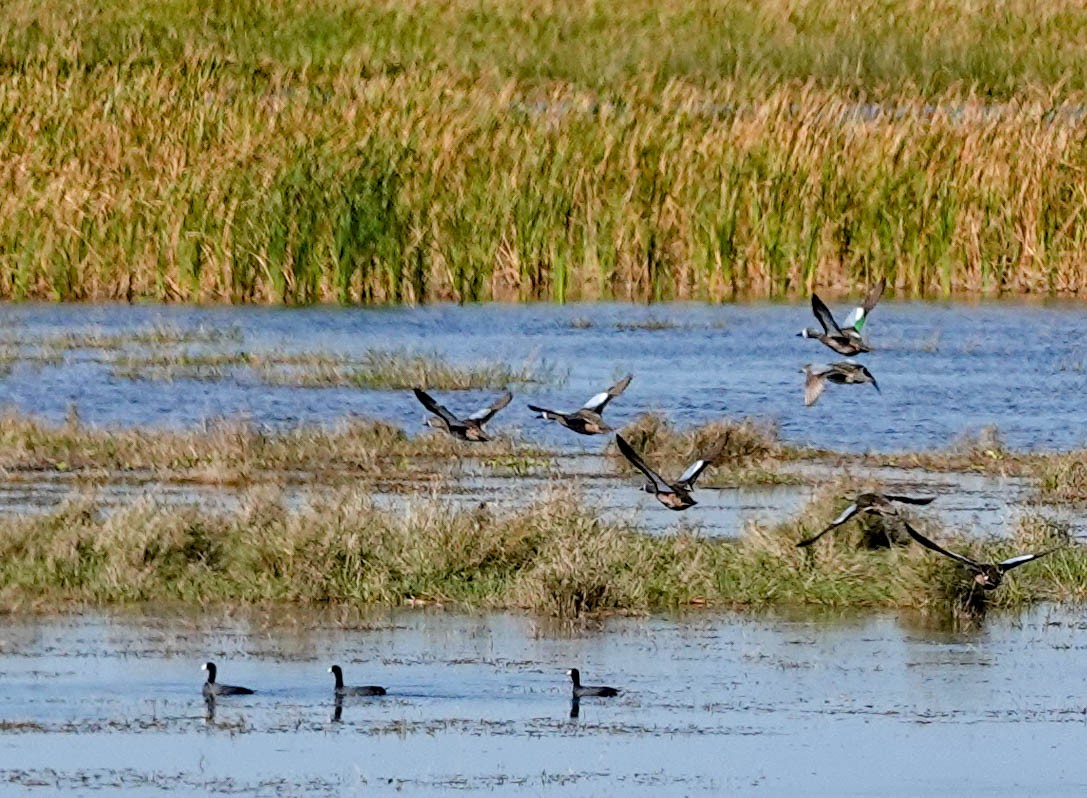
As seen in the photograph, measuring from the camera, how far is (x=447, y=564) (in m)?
14.3

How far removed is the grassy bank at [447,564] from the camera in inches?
553

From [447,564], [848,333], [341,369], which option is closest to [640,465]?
[447,564]

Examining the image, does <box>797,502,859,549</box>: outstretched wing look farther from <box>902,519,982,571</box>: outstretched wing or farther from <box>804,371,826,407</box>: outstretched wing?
<box>804,371,826,407</box>: outstretched wing

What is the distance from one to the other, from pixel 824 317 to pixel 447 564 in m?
2.69

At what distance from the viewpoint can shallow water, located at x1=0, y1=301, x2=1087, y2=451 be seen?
2142 cm

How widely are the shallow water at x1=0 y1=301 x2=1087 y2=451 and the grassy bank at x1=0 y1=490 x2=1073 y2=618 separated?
18.1 ft

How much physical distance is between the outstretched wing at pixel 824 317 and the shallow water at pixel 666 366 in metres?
4.48

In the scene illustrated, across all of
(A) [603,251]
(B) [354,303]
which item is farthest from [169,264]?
(A) [603,251]

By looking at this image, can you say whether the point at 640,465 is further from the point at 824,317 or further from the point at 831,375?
the point at 824,317

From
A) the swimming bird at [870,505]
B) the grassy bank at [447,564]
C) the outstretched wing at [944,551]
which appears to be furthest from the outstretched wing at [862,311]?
the outstretched wing at [944,551]

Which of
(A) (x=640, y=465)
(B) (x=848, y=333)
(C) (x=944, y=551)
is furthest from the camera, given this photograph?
(B) (x=848, y=333)

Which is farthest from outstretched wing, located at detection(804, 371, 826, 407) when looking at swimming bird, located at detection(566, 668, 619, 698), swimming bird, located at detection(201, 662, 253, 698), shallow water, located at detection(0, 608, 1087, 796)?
swimming bird, located at detection(201, 662, 253, 698)

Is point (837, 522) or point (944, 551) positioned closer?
point (944, 551)

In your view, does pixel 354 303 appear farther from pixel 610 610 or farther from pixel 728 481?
pixel 610 610
